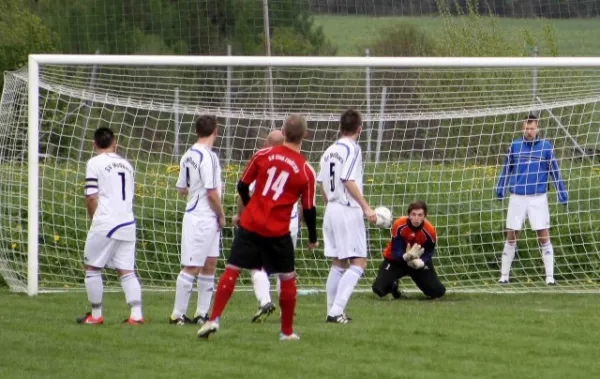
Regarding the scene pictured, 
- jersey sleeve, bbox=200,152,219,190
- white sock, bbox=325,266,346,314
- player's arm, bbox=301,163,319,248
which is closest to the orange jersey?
white sock, bbox=325,266,346,314

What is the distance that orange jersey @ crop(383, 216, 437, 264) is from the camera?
42.4ft

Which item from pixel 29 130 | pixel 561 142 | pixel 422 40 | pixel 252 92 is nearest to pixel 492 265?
pixel 561 142

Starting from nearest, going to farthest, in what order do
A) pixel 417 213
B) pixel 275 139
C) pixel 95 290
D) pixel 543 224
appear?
1. pixel 95 290
2. pixel 275 139
3. pixel 417 213
4. pixel 543 224

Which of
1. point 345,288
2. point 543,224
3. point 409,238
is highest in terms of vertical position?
point 543,224

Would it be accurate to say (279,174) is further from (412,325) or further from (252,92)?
(252,92)

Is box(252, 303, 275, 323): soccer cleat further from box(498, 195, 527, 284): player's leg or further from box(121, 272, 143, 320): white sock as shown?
box(498, 195, 527, 284): player's leg

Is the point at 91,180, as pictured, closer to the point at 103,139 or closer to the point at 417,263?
the point at 103,139

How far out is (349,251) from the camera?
1080 cm

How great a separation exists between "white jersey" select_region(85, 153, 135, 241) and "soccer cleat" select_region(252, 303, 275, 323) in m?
1.34

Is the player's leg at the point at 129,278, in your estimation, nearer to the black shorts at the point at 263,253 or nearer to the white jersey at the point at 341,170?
the black shorts at the point at 263,253

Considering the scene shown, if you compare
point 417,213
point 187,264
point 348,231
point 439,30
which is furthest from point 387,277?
point 439,30

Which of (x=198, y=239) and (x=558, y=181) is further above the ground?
(x=558, y=181)

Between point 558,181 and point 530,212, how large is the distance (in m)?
0.52

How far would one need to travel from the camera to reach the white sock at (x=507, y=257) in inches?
562
